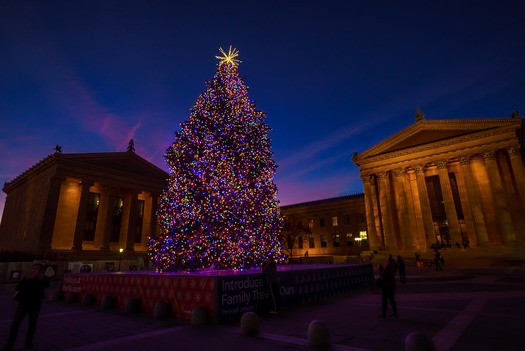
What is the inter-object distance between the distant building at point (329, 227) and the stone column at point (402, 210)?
16586 millimetres

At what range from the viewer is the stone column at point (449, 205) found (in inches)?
1440

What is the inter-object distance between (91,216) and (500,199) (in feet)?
180

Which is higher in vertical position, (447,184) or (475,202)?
(447,184)

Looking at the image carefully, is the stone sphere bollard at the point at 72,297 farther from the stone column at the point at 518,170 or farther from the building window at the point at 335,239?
the building window at the point at 335,239

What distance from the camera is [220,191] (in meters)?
13.7

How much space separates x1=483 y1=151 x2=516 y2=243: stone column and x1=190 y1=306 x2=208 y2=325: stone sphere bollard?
125 feet

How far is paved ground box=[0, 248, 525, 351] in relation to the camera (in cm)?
643

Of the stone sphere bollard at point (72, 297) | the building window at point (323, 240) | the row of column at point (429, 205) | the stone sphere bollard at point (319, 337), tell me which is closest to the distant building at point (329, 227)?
the building window at point (323, 240)

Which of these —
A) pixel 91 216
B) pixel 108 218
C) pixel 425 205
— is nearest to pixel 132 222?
pixel 108 218

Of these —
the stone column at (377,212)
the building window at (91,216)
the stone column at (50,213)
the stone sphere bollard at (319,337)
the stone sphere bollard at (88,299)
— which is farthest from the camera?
the building window at (91,216)

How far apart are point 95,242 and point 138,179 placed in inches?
434

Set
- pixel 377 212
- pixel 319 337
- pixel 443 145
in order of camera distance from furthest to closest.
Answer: pixel 377 212 < pixel 443 145 < pixel 319 337

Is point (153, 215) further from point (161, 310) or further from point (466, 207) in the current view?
point (466, 207)

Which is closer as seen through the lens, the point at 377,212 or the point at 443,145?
the point at 443,145
